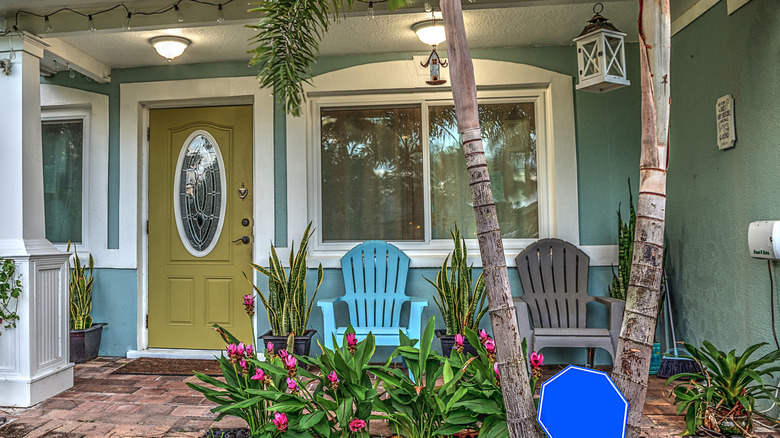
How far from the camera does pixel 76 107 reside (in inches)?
169

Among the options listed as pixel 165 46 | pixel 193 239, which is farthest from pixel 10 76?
pixel 193 239

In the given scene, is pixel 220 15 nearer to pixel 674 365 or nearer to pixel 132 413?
pixel 132 413

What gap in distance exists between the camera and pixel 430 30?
3.42 meters

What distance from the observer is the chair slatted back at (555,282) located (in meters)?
3.45

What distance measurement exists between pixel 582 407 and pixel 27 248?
319 cm

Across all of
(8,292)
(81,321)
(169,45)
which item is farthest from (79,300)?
(169,45)

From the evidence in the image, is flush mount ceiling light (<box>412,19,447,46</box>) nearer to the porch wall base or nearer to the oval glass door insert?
the oval glass door insert

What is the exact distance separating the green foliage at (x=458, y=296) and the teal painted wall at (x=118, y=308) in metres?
2.43

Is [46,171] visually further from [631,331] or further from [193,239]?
[631,331]

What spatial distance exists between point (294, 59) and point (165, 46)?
191 cm

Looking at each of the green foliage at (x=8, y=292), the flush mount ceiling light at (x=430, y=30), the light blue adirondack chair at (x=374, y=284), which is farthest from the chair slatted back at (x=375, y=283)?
the green foliage at (x=8, y=292)

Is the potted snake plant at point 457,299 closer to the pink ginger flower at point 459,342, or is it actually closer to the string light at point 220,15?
the pink ginger flower at point 459,342

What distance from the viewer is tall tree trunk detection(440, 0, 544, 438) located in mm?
1610

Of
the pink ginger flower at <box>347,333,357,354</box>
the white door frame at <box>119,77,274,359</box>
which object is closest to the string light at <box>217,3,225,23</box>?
the white door frame at <box>119,77,274,359</box>
